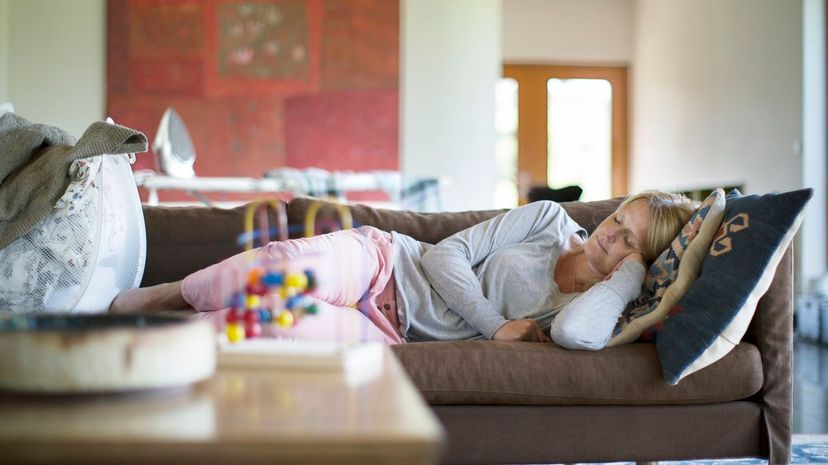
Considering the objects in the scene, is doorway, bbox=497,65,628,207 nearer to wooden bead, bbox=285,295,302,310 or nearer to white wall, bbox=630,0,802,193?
white wall, bbox=630,0,802,193

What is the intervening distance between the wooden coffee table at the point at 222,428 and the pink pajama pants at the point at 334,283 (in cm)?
103

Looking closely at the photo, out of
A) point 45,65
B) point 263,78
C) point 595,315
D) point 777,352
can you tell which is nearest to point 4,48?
point 45,65

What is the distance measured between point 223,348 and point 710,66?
7.08 meters

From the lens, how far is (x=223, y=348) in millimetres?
1167

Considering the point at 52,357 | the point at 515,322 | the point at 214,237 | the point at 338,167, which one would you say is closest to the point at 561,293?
the point at 515,322

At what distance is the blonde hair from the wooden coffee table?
4.77ft

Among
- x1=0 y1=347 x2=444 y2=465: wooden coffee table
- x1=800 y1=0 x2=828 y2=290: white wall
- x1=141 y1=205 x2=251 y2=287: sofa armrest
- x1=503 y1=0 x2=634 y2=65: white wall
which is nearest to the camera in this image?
x1=0 y1=347 x2=444 y2=465: wooden coffee table

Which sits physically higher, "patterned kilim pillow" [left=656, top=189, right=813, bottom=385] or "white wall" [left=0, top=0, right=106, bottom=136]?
"white wall" [left=0, top=0, right=106, bottom=136]

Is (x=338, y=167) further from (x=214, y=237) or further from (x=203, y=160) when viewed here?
(x=214, y=237)

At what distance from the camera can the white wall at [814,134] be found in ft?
19.6

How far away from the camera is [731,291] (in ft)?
6.29

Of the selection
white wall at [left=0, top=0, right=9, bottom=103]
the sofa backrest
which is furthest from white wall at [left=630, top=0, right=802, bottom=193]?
white wall at [left=0, top=0, right=9, bottom=103]

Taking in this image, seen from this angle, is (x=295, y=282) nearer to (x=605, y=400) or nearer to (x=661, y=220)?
(x=605, y=400)

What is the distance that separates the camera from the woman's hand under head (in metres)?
2.11
